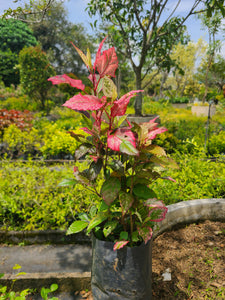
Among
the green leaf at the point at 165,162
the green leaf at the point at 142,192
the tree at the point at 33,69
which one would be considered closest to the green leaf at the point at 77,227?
the green leaf at the point at 142,192

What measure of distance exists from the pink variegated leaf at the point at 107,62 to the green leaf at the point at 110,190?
1.70 ft

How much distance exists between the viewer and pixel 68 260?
83.0 inches

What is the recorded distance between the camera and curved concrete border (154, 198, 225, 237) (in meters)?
1.91

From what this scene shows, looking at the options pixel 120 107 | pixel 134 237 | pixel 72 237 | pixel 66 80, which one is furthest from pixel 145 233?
pixel 72 237

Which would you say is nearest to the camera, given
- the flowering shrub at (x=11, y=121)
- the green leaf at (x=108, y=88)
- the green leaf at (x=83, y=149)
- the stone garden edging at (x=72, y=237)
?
the green leaf at (x=108, y=88)

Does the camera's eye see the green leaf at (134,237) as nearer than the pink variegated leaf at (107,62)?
No

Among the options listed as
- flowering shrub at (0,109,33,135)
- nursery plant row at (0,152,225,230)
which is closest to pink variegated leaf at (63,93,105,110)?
nursery plant row at (0,152,225,230)

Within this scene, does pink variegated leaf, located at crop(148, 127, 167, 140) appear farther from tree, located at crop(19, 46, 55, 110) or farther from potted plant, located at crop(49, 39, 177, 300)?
tree, located at crop(19, 46, 55, 110)

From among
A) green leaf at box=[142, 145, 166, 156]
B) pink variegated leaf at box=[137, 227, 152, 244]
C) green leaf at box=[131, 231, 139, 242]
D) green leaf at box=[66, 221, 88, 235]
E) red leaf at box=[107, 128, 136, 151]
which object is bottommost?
green leaf at box=[131, 231, 139, 242]

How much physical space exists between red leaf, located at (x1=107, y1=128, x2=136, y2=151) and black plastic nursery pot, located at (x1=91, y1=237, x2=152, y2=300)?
1.87ft

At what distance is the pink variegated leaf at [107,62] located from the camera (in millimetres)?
1071

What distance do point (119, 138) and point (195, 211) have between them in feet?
4.45

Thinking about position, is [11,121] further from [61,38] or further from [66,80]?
[61,38]

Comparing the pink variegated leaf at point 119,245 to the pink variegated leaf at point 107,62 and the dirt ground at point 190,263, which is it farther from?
the pink variegated leaf at point 107,62
